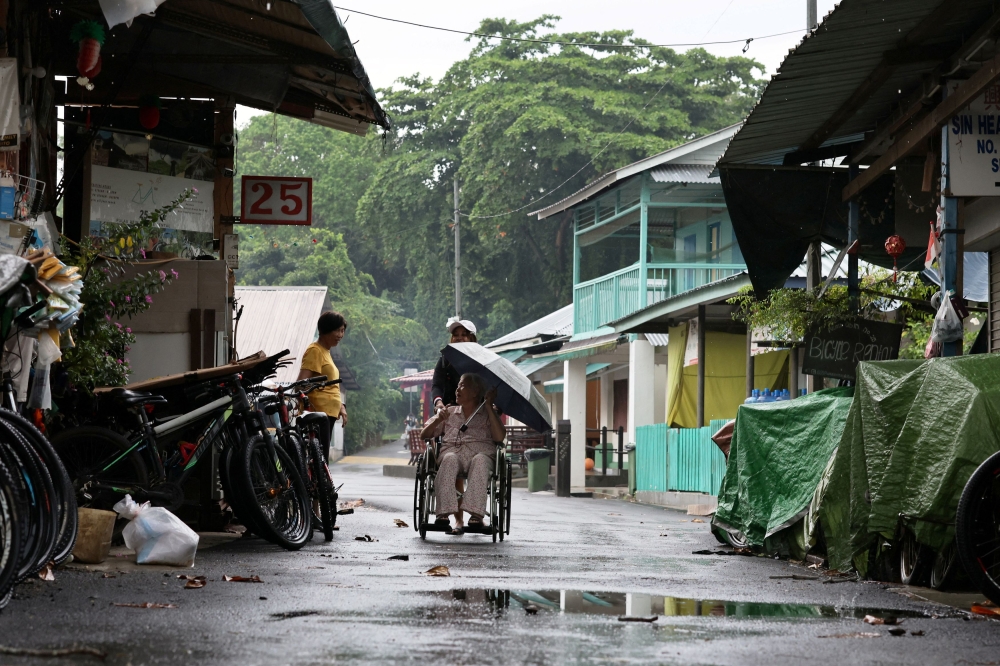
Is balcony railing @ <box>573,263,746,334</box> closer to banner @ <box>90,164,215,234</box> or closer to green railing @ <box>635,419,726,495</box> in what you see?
green railing @ <box>635,419,726,495</box>

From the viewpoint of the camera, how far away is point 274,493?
27.5 feet

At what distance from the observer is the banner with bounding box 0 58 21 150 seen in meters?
7.12

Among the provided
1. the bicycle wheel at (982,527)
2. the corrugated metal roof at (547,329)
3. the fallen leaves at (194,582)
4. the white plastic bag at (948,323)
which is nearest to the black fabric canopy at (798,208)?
the white plastic bag at (948,323)

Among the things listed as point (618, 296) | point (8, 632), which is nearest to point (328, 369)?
point (8, 632)

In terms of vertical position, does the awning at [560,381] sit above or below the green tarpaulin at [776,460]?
above

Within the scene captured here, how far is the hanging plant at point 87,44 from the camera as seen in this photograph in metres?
8.64

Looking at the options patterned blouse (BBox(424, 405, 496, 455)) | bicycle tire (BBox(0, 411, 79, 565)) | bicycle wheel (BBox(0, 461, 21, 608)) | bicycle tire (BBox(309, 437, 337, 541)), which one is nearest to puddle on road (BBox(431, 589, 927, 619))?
bicycle tire (BBox(0, 411, 79, 565))

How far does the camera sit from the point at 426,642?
4.51 m

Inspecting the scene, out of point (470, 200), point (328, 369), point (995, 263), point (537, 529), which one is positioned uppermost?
point (470, 200)

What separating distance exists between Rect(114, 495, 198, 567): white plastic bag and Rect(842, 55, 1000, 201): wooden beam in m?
5.37

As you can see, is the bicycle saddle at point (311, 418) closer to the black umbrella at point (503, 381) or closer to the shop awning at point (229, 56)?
the black umbrella at point (503, 381)

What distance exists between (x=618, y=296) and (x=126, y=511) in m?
19.3

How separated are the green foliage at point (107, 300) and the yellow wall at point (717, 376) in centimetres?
1348

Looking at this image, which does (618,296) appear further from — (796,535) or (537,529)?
(796,535)
